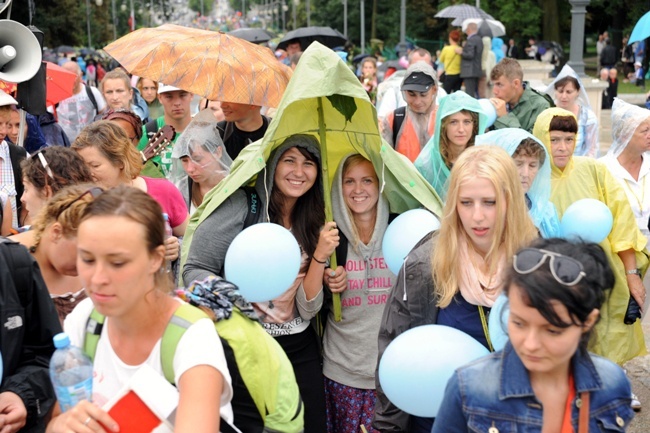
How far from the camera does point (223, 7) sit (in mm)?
164750

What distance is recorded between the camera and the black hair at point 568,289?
7.61 feet

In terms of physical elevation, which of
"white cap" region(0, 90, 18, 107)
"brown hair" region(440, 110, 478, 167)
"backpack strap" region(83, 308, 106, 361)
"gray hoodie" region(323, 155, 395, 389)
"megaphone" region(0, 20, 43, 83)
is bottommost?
"gray hoodie" region(323, 155, 395, 389)

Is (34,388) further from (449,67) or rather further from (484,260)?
(449,67)

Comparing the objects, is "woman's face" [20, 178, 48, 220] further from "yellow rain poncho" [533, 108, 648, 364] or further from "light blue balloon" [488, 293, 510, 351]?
"yellow rain poncho" [533, 108, 648, 364]

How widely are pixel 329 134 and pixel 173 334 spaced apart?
221 cm

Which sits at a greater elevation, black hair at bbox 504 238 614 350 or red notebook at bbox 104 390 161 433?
black hair at bbox 504 238 614 350

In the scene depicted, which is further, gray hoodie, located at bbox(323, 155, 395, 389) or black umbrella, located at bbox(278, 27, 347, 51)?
black umbrella, located at bbox(278, 27, 347, 51)

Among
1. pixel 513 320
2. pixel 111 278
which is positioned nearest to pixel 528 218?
pixel 513 320

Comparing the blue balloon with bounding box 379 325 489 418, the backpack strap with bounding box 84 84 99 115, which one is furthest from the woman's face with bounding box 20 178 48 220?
the backpack strap with bounding box 84 84 99 115

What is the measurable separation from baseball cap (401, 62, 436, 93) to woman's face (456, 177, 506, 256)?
3828 millimetres

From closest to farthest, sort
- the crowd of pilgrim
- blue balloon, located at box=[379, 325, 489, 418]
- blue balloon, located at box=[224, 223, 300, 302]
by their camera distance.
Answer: the crowd of pilgrim → blue balloon, located at box=[379, 325, 489, 418] → blue balloon, located at box=[224, 223, 300, 302]

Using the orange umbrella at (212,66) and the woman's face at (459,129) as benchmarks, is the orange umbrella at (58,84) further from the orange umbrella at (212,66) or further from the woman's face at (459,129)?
the woman's face at (459,129)

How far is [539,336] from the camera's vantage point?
233 centimetres

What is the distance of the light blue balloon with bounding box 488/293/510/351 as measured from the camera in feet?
9.41
